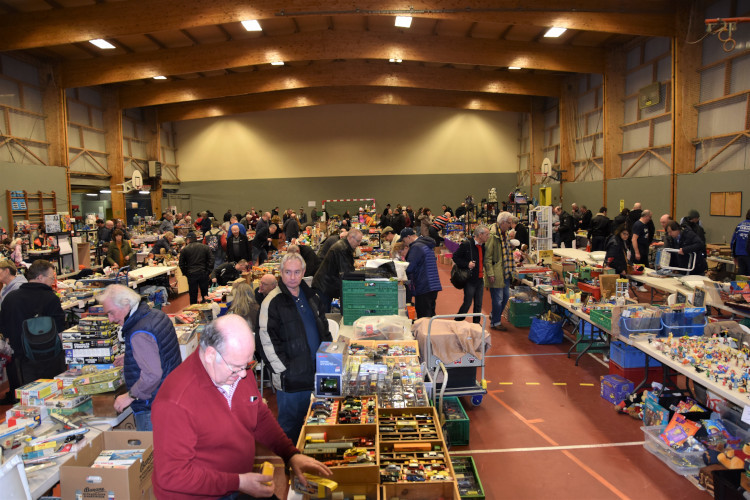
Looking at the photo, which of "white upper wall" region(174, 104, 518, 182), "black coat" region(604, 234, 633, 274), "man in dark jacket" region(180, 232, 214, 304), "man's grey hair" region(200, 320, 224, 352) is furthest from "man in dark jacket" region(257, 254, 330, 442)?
"white upper wall" region(174, 104, 518, 182)

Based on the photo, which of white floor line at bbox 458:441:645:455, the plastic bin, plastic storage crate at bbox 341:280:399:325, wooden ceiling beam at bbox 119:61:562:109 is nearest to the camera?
the plastic bin

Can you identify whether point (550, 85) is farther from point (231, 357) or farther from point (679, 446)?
point (231, 357)

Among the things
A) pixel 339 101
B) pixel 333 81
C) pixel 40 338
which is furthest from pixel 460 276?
pixel 339 101

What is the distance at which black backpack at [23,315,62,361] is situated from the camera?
4547 millimetres

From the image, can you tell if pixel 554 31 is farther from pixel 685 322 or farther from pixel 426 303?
pixel 685 322

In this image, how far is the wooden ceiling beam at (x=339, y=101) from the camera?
66.7ft

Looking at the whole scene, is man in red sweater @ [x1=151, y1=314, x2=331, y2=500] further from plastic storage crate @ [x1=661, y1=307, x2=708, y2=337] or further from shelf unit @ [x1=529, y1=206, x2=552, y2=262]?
shelf unit @ [x1=529, y1=206, x2=552, y2=262]

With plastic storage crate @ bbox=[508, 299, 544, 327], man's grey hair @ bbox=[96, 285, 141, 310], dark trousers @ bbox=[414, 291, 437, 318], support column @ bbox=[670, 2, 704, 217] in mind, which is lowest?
plastic storage crate @ bbox=[508, 299, 544, 327]

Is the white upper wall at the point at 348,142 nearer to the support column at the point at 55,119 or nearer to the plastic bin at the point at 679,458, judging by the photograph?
the support column at the point at 55,119

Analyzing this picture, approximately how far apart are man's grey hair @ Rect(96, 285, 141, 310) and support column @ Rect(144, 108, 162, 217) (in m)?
19.0

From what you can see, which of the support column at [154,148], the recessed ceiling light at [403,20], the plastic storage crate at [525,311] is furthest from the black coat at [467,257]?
the support column at [154,148]

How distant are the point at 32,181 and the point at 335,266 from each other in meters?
11.6

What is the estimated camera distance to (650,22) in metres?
11.1

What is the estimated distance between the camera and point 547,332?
695cm
